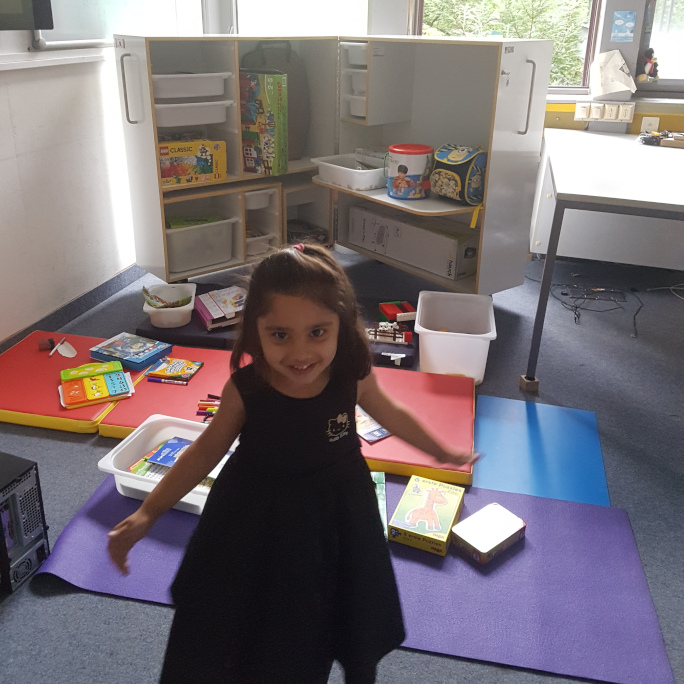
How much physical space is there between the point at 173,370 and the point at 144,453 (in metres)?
0.45

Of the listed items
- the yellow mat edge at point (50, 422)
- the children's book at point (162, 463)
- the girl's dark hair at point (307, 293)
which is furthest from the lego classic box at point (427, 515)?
the yellow mat edge at point (50, 422)

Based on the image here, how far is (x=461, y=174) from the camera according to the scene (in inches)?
102

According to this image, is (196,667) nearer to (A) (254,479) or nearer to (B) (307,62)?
(A) (254,479)

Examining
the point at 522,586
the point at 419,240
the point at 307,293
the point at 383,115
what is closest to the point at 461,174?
the point at 419,240

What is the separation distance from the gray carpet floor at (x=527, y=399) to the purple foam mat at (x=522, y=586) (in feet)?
0.12

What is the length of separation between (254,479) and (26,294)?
1888 mm

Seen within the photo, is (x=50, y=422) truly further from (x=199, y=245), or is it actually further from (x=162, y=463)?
(x=199, y=245)

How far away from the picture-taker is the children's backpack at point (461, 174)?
2576mm

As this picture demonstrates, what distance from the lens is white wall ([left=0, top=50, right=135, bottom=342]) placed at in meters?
2.38

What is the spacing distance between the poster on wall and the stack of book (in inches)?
85.5

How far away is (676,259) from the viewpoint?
3.12m

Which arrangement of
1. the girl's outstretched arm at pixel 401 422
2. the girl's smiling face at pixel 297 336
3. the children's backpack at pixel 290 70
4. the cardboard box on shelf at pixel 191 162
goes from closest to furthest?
the girl's smiling face at pixel 297 336 → the girl's outstretched arm at pixel 401 422 → the cardboard box on shelf at pixel 191 162 → the children's backpack at pixel 290 70

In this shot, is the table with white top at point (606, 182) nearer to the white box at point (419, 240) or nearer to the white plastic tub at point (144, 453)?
the white box at point (419, 240)

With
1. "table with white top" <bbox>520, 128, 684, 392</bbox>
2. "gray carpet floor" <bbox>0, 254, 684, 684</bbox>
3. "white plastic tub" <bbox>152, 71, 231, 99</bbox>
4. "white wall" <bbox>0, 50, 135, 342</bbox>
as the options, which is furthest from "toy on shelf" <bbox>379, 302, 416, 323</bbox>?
"white wall" <bbox>0, 50, 135, 342</bbox>
